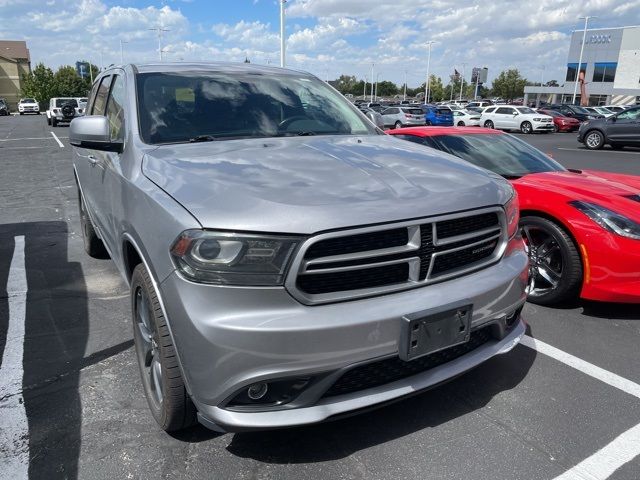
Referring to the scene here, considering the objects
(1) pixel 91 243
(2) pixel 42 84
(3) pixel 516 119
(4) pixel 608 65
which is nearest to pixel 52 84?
(2) pixel 42 84

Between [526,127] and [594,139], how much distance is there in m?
12.3

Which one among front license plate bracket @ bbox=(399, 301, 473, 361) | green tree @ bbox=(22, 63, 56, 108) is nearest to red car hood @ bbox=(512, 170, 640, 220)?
front license plate bracket @ bbox=(399, 301, 473, 361)

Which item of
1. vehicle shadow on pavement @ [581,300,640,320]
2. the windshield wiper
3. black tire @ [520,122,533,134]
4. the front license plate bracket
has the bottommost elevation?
black tire @ [520,122,533,134]

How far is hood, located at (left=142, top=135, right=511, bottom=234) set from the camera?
2059mm

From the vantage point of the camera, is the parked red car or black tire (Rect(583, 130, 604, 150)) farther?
the parked red car

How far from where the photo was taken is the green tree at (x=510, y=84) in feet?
344

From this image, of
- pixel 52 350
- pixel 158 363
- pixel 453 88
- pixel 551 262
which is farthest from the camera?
pixel 453 88

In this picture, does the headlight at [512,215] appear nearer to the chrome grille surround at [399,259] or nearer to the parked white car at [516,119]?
the chrome grille surround at [399,259]

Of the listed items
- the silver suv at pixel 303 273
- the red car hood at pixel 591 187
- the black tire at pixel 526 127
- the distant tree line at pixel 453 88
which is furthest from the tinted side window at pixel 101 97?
the distant tree line at pixel 453 88

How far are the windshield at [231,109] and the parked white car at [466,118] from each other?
3215 centimetres

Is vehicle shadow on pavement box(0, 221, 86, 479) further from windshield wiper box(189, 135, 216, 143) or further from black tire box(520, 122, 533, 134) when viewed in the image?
black tire box(520, 122, 533, 134)

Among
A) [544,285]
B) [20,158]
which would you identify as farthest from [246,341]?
[20,158]

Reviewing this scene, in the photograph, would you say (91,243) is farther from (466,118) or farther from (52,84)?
(52,84)

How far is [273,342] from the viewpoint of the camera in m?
1.96
